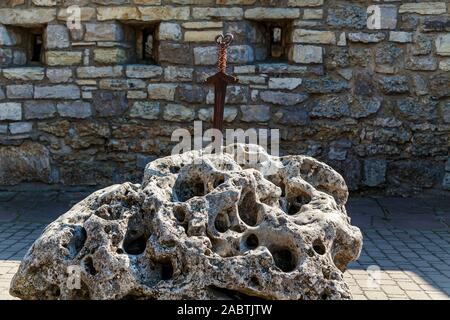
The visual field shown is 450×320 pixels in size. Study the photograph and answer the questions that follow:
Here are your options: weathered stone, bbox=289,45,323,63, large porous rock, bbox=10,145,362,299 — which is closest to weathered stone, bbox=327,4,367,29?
weathered stone, bbox=289,45,323,63

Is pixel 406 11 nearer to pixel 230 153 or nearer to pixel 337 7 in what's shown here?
pixel 337 7

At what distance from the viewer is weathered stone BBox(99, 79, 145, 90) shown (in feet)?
21.1

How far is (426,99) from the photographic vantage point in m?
6.32

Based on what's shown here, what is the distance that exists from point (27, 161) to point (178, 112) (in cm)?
186

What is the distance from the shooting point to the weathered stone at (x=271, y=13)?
6203 millimetres

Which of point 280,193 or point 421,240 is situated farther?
point 421,240

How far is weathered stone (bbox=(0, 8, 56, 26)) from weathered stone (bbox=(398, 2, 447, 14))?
12.8 feet

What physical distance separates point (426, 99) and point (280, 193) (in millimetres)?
3994

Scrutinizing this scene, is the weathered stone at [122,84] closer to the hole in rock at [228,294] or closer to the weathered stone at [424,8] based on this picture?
the weathered stone at [424,8]

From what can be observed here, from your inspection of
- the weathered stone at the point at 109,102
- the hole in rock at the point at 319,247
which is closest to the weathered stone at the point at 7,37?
the weathered stone at the point at 109,102

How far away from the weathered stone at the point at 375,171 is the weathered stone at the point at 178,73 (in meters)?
2.24

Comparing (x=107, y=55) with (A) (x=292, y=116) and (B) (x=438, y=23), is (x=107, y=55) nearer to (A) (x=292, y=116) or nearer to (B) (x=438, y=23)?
(A) (x=292, y=116)

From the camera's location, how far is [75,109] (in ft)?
21.4
